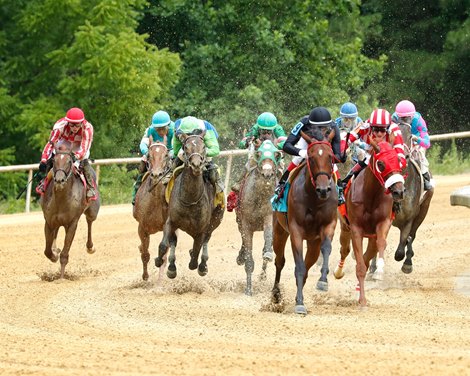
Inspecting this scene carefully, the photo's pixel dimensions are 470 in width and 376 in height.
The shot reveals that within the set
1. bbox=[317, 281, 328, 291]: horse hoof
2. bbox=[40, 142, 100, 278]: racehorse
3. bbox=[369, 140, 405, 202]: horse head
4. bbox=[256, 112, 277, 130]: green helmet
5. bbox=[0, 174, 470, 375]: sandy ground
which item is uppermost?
bbox=[256, 112, 277, 130]: green helmet

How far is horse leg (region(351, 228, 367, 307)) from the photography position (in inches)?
538

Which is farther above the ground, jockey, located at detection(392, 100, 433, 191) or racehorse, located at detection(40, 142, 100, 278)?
jockey, located at detection(392, 100, 433, 191)

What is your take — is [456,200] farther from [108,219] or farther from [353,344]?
[108,219]

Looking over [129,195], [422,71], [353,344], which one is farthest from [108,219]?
[422,71]

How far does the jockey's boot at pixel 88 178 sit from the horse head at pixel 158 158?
165 cm

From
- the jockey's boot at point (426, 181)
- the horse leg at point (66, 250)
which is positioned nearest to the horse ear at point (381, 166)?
the jockey's boot at point (426, 181)

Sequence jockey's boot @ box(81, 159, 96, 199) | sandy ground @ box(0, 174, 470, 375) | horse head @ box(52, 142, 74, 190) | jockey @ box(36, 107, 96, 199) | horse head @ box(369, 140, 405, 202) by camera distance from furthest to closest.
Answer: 1. jockey's boot @ box(81, 159, 96, 199)
2. jockey @ box(36, 107, 96, 199)
3. horse head @ box(52, 142, 74, 190)
4. horse head @ box(369, 140, 405, 202)
5. sandy ground @ box(0, 174, 470, 375)

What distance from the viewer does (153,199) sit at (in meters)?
16.2

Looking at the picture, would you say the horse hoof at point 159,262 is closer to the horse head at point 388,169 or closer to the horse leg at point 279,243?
the horse leg at point 279,243

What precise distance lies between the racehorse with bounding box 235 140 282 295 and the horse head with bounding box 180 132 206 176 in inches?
46.3

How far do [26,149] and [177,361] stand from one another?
60.9ft

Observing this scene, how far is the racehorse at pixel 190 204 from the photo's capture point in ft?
47.8

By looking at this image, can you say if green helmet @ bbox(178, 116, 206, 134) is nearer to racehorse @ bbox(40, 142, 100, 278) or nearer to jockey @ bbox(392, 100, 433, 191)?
racehorse @ bbox(40, 142, 100, 278)

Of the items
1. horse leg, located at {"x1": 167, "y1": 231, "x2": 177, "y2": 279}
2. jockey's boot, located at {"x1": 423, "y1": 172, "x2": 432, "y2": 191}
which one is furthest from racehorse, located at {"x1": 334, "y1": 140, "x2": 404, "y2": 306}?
jockey's boot, located at {"x1": 423, "y1": 172, "x2": 432, "y2": 191}
